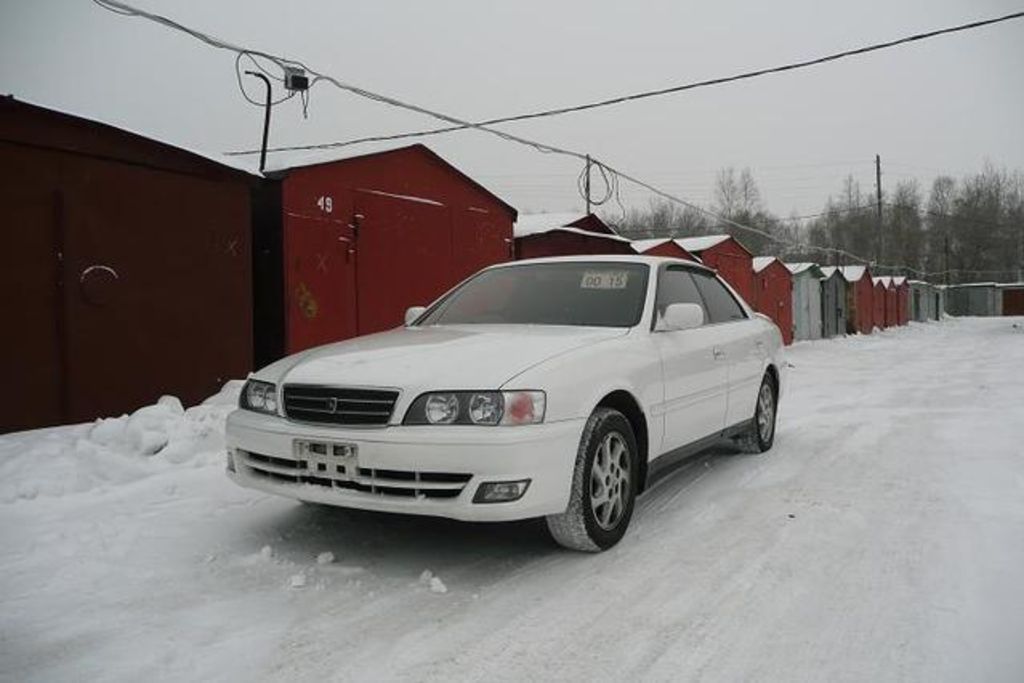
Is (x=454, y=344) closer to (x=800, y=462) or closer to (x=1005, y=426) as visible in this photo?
(x=800, y=462)

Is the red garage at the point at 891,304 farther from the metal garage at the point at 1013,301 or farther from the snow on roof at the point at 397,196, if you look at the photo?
the snow on roof at the point at 397,196

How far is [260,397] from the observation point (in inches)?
153

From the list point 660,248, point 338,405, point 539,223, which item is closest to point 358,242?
point 539,223

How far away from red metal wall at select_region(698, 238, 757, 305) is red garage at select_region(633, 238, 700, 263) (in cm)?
108

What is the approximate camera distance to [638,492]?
4098mm

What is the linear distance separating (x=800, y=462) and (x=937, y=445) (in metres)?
1.55

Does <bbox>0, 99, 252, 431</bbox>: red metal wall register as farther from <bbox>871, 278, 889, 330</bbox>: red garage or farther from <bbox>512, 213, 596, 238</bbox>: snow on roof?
<bbox>871, 278, 889, 330</bbox>: red garage

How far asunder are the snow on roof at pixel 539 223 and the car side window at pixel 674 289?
7.51 meters

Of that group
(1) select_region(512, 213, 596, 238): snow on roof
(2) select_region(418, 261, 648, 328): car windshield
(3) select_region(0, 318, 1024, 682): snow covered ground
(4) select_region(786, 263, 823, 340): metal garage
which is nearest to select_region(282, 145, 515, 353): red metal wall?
(1) select_region(512, 213, 596, 238): snow on roof

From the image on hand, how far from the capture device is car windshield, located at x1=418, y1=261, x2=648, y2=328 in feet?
14.8

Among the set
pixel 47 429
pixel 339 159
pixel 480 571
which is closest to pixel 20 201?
pixel 47 429

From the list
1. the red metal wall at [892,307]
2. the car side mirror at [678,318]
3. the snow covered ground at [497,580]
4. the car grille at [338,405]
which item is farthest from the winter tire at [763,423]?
the red metal wall at [892,307]

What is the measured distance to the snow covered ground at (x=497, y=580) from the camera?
2.68m

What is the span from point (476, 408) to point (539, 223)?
445 inches
